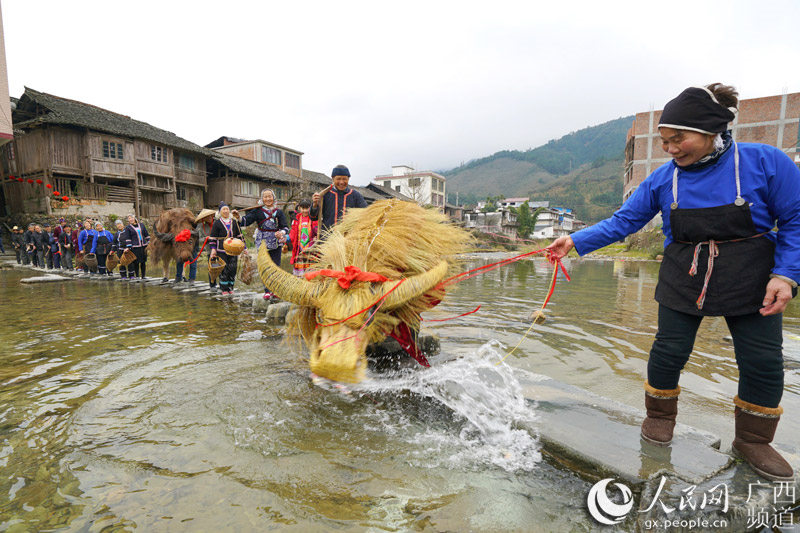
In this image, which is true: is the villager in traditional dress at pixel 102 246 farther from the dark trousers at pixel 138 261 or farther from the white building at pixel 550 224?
the white building at pixel 550 224

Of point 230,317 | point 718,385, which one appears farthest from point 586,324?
point 230,317

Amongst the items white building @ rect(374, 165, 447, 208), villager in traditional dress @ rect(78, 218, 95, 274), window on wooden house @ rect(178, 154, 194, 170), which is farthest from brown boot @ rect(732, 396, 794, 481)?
white building @ rect(374, 165, 447, 208)

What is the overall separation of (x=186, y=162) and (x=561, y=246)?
106 ft

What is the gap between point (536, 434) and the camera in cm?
236

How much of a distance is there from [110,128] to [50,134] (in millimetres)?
2945

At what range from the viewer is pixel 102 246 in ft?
43.8

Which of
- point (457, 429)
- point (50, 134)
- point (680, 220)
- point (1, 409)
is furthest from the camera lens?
point (50, 134)

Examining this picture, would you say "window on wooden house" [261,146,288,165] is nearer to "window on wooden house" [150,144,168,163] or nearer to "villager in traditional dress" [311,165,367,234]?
"window on wooden house" [150,144,168,163]

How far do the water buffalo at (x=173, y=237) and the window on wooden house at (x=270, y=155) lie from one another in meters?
26.8

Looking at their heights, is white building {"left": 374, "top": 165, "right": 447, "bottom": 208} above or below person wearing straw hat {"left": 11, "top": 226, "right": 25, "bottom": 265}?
above

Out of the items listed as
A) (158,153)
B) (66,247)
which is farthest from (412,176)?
(66,247)

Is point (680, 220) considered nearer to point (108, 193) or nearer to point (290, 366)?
point (290, 366)

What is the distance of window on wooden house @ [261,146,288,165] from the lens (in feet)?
113

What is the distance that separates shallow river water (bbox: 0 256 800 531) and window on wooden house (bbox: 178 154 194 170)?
2703 centimetres
